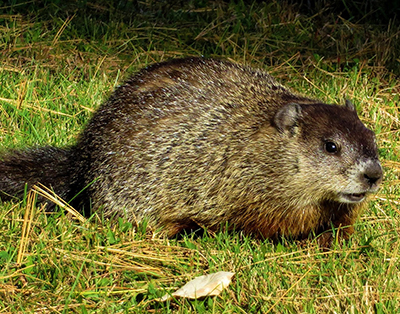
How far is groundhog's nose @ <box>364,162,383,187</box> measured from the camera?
347 centimetres

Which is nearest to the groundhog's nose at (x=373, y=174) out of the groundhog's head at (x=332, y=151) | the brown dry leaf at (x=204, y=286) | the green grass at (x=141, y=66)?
the groundhog's head at (x=332, y=151)

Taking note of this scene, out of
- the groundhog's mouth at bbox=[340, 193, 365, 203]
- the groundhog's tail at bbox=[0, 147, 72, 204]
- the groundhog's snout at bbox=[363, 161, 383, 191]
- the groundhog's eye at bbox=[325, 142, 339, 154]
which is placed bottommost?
the groundhog's tail at bbox=[0, 147, 72, 204]

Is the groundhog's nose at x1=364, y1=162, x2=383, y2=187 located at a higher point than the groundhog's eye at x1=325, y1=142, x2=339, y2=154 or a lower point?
lower

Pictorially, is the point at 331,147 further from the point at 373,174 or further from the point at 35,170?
the point at 35,170

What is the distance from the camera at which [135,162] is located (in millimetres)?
4008

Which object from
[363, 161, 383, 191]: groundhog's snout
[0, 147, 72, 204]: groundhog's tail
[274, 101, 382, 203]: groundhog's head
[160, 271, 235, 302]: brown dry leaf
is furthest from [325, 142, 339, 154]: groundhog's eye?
[0, 147, 72, 204]: groundhog's tail

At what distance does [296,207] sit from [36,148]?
165 centimetres

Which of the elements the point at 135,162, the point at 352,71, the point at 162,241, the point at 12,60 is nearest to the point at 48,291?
the point at 162,241

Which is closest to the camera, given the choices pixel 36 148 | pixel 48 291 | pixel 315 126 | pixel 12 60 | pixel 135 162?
pixel 48 291

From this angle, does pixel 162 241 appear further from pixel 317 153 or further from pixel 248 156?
pixel 317 153

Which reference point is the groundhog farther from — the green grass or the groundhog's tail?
the green grass

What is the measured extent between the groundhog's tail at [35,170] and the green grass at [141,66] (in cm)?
25

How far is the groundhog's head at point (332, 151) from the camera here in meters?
3.51

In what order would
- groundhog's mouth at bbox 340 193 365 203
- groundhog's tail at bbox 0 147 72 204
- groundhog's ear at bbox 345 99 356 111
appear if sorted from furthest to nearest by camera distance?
groundhog's tail at bbox 0 147 72 204
groundhog's ear at bbox 345 99 356 111
groundhog's mouth at bbox 340 193 365 203
